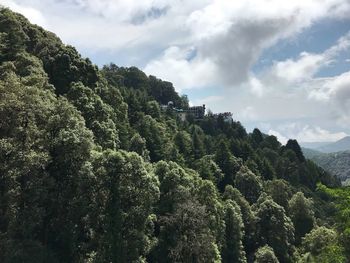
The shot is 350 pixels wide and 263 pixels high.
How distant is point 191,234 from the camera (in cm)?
4306

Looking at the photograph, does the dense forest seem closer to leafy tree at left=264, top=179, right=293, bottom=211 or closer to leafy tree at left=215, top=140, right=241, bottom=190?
leafy tree at left=264, top=179, right=293, bottom=211

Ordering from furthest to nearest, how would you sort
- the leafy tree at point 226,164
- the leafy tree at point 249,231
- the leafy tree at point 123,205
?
the leafy tree at point 226,164, the leafy tree at point 249,231, the leafy tree at point 123,205

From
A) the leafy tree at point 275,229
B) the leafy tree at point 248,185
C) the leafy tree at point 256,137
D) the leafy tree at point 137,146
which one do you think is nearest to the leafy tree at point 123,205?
the leafy tree at point 137,146

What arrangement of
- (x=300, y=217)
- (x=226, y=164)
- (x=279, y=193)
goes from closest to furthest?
(x=300, y=217), (x=279, y=193), (x=226, y=164)

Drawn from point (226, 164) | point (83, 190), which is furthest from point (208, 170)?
point (83, 190)

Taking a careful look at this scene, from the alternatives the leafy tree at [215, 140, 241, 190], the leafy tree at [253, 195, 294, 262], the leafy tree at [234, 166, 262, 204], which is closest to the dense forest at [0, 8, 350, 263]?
the leafy tree at [253, 195, 294, 262]

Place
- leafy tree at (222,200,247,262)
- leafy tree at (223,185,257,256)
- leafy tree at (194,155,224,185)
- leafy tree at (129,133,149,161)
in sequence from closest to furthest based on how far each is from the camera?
leafy tree at (222,200,247,262) → leafy tree at (129,133,149,161) → leafy tree at (223,185,257,256) → leafy tree at (194,155,224,185)

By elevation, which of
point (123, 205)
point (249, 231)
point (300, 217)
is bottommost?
point (249, 231)

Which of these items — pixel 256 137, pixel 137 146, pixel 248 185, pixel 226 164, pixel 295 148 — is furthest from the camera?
pixel 256 137

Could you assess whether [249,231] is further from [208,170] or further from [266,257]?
[208,170]

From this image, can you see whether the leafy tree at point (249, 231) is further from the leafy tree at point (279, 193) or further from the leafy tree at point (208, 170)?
the leafy tree at point (279, 193)

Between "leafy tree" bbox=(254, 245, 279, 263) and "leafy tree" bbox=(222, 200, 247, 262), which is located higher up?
"leafy tree" bbox=(222, 200, 247, 262)

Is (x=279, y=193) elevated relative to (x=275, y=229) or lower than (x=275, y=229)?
elevated

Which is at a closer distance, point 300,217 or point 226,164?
point 300,217
